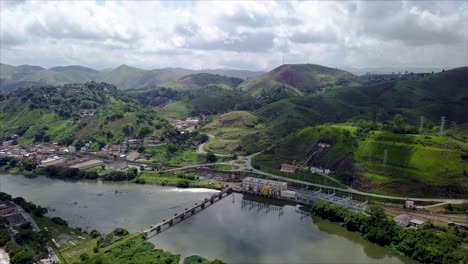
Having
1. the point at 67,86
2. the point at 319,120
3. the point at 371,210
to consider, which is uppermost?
the point at 67,86

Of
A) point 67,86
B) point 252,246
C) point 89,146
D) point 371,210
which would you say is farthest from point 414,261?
point 67,86

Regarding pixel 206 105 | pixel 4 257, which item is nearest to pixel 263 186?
pixel 4 257

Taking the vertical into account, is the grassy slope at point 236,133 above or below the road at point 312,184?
above

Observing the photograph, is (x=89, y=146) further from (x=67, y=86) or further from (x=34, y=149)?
(x=67, y=86)

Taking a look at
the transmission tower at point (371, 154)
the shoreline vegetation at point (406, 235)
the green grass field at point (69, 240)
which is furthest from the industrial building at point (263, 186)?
the green grass field at point (69, 240)

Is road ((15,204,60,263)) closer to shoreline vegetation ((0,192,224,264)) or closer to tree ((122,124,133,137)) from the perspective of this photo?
shoreline vegetation ((0,192,224,264))

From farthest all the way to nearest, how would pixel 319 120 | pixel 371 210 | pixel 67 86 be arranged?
pixel 67 86 → pixel 319 120 → pixel 371 210

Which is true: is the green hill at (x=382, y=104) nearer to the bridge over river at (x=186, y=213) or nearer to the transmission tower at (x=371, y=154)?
the transmission tower at (x=371, y=154)
